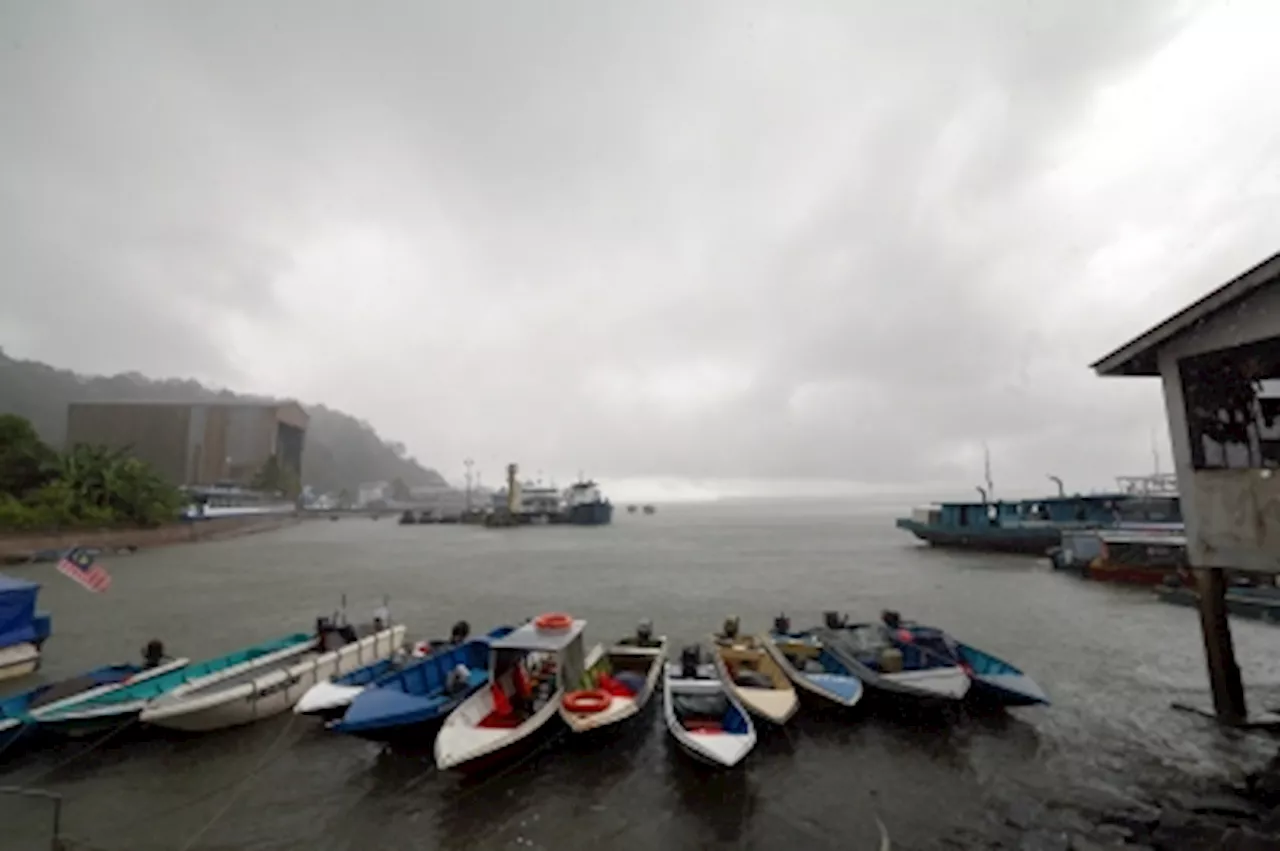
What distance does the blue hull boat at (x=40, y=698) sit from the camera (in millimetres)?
11344

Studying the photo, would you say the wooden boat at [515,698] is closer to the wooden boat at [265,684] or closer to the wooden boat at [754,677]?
the wooden boat at [754,677]

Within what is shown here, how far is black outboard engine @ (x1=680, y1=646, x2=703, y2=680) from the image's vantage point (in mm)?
14156

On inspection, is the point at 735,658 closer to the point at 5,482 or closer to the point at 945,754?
the point at 945,754

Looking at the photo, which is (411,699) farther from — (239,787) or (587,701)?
(587,701)

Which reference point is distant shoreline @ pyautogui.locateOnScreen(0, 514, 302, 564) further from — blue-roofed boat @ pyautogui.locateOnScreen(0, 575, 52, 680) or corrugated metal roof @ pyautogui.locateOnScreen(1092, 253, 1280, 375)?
corrugated metal roof @ pyautogui.locateOnScreen(1092, 253, 1280, 375)

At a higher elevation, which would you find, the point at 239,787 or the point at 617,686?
the point at 617,686

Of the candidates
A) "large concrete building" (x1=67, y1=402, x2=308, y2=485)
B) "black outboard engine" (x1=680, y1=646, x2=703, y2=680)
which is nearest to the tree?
"large concrete building" (x1=67, y1=402, x2=308, y2=485)

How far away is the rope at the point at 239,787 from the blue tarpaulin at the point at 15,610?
1039 centimetres

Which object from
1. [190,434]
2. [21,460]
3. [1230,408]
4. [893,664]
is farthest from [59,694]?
[190,434]

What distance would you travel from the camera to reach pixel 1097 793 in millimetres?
10109

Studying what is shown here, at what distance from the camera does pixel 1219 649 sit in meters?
12.8

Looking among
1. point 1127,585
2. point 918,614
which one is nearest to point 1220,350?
point 918,614

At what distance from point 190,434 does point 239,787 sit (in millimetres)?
136610

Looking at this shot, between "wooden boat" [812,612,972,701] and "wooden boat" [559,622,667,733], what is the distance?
5.15 m
